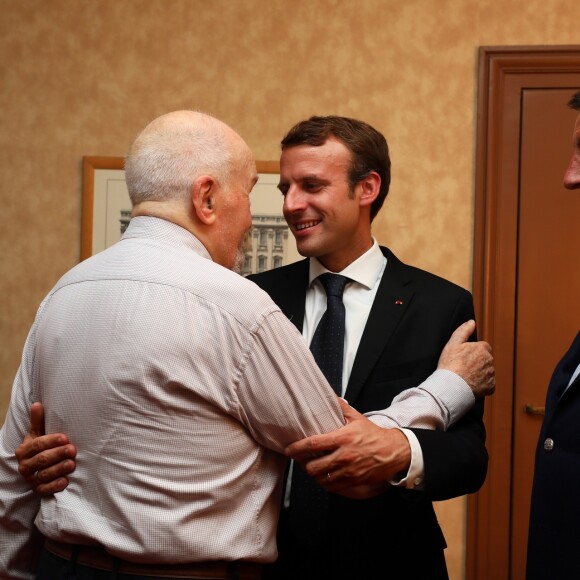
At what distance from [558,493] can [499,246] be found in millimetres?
2333

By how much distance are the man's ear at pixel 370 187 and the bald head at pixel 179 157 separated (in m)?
0.92

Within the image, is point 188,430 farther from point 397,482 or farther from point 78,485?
point 397,482

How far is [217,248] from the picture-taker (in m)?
1.79

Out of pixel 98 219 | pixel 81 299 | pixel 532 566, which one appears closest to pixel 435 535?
pixel 532 566

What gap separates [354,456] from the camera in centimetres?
178

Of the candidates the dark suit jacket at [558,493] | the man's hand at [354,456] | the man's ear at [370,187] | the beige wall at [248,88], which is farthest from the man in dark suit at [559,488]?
the beige wall at [248,88]

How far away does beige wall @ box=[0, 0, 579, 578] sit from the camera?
13.8ft

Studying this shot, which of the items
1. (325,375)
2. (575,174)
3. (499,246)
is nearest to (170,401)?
(325,375)

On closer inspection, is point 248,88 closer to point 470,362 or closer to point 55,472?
point 470,362

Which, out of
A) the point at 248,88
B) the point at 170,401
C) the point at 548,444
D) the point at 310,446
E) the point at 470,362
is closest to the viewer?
the point at 170,401

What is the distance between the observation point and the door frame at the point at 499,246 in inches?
161

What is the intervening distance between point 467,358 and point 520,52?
2489 millimetres

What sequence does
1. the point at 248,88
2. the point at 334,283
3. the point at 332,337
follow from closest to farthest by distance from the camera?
the point at 332,337 < the point at 334,283 < the point at 248,88

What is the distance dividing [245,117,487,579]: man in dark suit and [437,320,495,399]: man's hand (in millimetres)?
68
